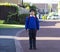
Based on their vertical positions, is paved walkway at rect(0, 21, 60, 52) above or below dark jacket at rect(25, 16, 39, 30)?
below

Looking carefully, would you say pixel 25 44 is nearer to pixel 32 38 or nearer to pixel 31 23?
pixel 32 38

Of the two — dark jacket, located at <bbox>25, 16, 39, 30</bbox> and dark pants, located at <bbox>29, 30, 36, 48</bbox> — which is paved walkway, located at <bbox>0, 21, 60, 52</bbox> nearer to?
dark pants, located at <bbox>29, 30, 36, 48</bbox>

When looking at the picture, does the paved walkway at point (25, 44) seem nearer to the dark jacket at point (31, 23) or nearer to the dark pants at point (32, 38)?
the dark pants at point (32, 38)

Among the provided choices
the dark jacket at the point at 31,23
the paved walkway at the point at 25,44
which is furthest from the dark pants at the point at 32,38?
the paved walkway at the point at 25,44

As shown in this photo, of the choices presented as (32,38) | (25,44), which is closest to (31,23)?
(32,38)

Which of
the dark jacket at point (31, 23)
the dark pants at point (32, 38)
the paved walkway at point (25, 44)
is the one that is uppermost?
the dark jacket at point (31, 23)

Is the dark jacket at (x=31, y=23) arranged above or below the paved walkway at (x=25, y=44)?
above

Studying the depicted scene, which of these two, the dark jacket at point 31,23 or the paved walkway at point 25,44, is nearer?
the paved walkway at point 25,44

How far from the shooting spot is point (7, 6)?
144 ft

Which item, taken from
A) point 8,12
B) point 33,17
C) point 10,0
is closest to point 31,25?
point 33,17

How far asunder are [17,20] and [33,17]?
1016 inches

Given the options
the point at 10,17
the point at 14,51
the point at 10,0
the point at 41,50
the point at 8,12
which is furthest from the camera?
the point at 10,0

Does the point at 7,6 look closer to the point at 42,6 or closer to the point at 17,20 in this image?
the point at 17,20

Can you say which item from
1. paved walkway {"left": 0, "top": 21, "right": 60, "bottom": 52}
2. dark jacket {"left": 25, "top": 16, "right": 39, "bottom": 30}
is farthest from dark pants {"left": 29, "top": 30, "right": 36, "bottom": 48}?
paved walkway {"left": 0, "top": 21, "right": 60, "bottom": 52}
